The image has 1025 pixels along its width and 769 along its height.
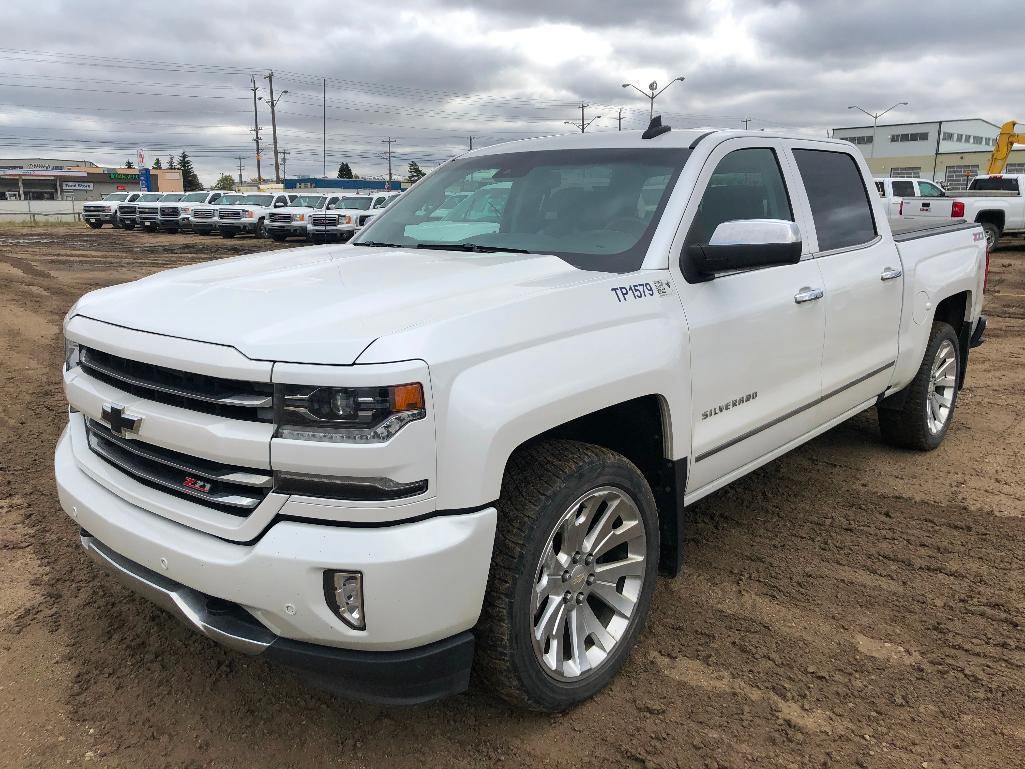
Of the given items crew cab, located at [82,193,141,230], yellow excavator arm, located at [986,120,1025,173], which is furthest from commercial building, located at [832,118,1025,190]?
crew cab, located at [82,193,141,230]

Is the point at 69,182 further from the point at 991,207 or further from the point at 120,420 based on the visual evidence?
the point at 120,420

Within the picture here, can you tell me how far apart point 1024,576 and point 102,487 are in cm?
382

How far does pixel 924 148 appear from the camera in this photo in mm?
76438

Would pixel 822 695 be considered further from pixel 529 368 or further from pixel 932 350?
pixel 932 350

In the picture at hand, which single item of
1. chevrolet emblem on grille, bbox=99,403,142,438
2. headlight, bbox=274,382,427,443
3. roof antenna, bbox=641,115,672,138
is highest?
roof antenna, bbox=641,115,672,138

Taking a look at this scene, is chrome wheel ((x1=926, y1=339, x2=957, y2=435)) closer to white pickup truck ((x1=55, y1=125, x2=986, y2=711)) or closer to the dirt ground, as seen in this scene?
the dirt ground

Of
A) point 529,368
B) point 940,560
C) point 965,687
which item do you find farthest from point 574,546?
point 940,560

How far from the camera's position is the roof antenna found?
3633 millimetres

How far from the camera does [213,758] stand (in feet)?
8.32

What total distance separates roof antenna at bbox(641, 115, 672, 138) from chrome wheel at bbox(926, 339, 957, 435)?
265 centimetres

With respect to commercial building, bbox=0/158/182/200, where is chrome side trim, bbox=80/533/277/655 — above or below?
below

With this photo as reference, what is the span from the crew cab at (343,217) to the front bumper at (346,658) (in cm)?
2437

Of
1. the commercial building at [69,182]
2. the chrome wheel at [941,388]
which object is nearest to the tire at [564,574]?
the chrome wheel at [941,388]

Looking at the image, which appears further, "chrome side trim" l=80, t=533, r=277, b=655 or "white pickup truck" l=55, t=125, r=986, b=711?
"chrome side trim" l=80, t=533, r=277, b=655
